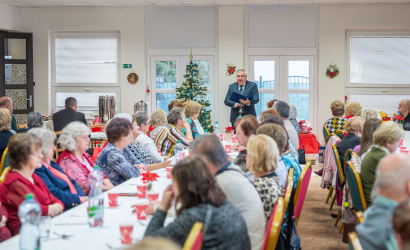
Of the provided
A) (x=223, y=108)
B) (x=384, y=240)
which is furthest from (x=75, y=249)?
(x=223, y=108)

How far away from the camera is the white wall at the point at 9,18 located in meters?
11.7

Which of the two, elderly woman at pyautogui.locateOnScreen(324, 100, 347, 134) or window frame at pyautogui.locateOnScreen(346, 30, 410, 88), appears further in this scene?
window frame at pyautogui.locateOnScreen(346, 30, 410, 88)

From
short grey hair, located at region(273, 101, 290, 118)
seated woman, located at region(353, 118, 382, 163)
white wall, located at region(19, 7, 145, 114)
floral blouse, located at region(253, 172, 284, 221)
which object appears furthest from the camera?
white wall, located at region(19, 7, 145, 114)

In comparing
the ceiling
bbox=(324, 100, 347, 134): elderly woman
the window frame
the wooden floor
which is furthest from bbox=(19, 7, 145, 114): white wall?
the wooden floor

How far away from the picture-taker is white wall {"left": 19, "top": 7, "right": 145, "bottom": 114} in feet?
39.9

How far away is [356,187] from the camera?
13.4 ft

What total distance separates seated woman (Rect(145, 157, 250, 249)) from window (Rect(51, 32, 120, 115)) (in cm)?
1028

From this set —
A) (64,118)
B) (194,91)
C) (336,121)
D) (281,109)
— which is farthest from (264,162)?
(194,91)

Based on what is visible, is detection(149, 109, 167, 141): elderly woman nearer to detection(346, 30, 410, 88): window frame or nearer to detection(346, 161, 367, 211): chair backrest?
detection(346, 161, 367, 211): chair backrest

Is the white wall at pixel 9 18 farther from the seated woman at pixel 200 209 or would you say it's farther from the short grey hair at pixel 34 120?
the seated woman at pixel 200 209

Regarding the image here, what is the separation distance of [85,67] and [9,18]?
195cm

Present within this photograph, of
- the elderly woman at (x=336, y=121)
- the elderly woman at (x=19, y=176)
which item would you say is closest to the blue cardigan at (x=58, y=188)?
the elderly woman at (x=19, y=176)

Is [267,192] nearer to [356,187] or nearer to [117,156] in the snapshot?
[356,187]

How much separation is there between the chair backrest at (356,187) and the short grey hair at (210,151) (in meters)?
1.49
